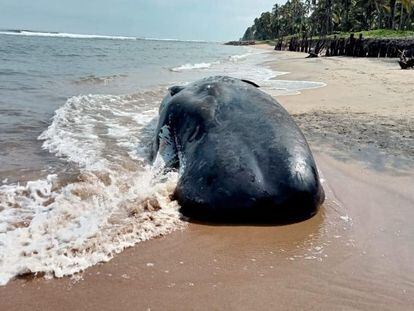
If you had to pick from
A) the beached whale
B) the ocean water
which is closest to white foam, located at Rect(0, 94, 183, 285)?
the ocean water

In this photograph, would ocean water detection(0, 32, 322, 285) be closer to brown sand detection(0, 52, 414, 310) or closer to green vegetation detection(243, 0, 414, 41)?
brown sand detection(0, 52, 414, 310)

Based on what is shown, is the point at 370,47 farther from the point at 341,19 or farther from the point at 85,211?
the point at 341,19

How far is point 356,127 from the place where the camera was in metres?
6.93

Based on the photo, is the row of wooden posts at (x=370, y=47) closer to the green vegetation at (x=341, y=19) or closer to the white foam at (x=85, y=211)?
the green vegetation at (x=341, y=19)

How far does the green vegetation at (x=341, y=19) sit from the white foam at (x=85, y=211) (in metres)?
37.3

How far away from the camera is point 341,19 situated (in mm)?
73188

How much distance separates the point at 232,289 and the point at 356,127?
5.00 metres

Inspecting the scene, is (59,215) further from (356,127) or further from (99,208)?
(356,127)

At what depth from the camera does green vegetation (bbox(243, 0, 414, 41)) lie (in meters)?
46.3

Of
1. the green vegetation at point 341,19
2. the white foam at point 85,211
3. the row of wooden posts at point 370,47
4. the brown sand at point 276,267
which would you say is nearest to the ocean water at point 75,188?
the white foam at point 85,211

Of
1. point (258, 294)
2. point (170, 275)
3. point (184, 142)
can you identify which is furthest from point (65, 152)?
point (258, 294)

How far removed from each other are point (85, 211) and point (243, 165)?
1.36m

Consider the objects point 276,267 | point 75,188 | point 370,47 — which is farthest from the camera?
point 370,47

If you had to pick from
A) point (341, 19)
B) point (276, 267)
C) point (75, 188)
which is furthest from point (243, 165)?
point (341, 19)
